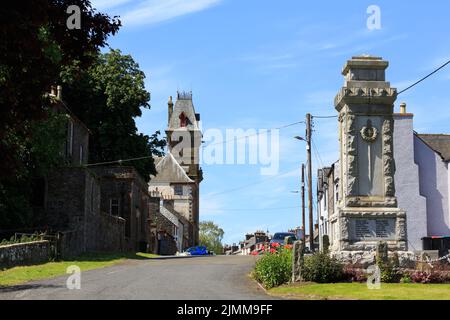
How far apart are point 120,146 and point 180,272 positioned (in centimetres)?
3379

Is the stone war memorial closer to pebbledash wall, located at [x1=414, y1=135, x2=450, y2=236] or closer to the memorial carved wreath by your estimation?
the memorial carved wreath

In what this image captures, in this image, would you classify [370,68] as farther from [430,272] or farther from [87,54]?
[87,54]

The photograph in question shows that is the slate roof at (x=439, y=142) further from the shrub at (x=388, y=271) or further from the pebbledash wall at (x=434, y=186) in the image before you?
the shrub at (x=388, y=271)

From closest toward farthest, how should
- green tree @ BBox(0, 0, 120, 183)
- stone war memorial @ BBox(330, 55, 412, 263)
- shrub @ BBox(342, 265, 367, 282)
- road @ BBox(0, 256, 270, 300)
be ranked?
green tree @ BBox(0, 0, 120, 183), road @ BBox(0, 256, 270, 300), shrub @ BBox(342, 265, 367, 282), stone war memorial @ BBox(330, 55, 412, 263)

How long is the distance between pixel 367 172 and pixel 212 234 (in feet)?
396

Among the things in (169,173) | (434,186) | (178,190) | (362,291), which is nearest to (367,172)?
(362,291)

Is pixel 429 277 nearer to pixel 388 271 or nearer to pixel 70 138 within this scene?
pixel 388 271

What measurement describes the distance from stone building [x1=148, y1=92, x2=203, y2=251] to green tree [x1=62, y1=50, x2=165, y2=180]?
111 ft

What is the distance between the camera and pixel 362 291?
647 inches

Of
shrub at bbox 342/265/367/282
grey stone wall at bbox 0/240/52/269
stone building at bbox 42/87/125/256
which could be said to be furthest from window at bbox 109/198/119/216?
shrub at bbox 342/265/367/282

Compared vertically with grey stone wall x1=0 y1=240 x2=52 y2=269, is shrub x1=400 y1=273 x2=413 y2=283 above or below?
below

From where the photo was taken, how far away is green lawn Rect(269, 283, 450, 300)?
1535cm

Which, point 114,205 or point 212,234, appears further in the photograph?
point 212,234

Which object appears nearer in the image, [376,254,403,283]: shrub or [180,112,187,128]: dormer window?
[376,254,403,283]: shrub
